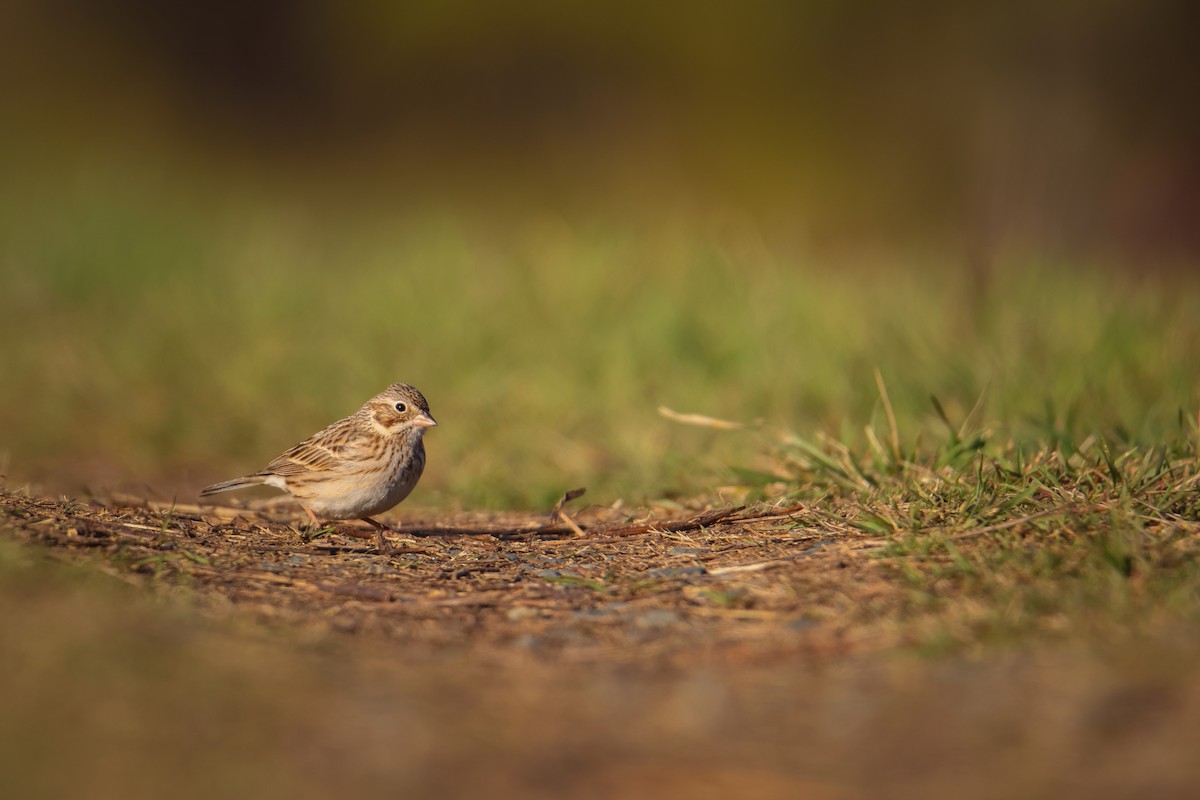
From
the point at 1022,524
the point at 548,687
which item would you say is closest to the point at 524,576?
the point at 548,687

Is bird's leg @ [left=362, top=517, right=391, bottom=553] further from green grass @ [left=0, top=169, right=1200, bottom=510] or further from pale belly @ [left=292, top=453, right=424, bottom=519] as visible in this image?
green grass @ [left=0, top=169, right=1200, bottom=510]

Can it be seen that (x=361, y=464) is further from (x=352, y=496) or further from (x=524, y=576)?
(x=524, y=576)

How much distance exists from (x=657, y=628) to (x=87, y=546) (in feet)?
6.25

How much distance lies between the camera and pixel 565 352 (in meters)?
9.23

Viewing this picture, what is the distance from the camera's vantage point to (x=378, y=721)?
3348 mm

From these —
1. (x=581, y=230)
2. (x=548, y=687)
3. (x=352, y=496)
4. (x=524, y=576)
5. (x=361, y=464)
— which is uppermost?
(x=581, y=230)

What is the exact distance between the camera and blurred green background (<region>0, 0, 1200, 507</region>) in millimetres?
8055

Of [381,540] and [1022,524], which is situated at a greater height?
[381,540]

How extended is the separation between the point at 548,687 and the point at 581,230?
8.39 metres

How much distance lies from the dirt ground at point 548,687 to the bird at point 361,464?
100cm

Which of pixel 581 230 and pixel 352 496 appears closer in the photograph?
pixel 352 496

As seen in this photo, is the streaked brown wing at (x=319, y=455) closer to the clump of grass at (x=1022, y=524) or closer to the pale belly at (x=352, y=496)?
the pale belly at (x=352, y=496)

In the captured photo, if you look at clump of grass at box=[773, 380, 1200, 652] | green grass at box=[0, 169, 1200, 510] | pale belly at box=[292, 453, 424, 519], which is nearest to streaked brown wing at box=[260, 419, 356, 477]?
pale belly at box=[292, 453, 424, 519]

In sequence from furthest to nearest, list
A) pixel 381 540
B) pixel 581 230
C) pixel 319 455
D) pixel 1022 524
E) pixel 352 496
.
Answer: pixel 581 230, pixel 319 455, pixel 352 496, pixel 381 540, pixel 1022 524
